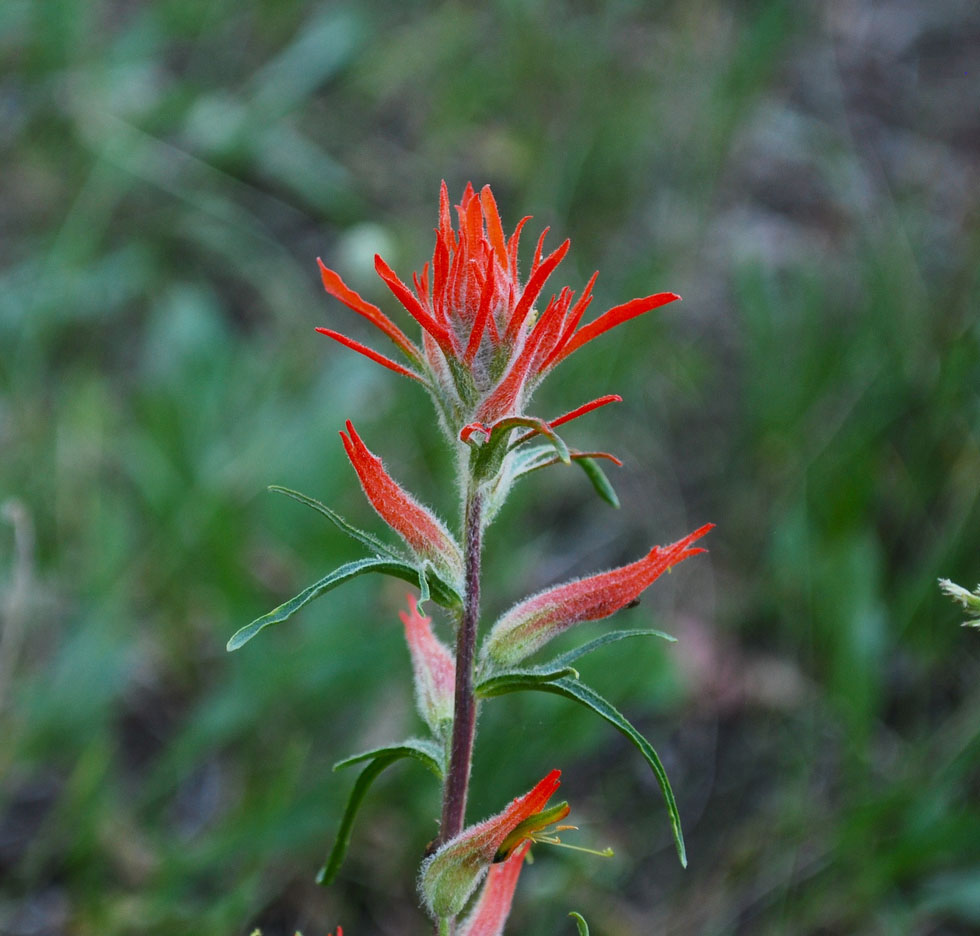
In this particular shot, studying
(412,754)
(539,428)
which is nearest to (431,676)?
(412,754)

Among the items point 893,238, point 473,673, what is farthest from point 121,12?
point 473,673

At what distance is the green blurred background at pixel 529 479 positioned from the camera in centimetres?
236

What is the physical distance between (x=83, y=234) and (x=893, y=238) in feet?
8.92

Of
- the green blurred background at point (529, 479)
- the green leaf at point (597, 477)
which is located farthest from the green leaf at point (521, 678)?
→ the green blurred background at point (529, 479)

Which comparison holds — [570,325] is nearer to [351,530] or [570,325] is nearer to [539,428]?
[539,428]

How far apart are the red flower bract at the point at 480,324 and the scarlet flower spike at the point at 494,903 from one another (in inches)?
20.1

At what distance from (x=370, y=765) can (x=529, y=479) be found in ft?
6.52

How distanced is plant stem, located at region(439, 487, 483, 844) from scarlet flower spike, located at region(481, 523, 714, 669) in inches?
2.3

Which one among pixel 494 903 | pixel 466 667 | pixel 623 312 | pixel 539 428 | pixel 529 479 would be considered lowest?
pixel 529 479

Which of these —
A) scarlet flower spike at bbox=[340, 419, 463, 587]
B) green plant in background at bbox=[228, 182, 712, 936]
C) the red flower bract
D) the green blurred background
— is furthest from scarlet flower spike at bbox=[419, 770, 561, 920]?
the green blurred background

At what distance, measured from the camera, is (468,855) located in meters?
1.04

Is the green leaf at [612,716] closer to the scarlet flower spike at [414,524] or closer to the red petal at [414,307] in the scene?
the scarlet flower spike at [414,524]

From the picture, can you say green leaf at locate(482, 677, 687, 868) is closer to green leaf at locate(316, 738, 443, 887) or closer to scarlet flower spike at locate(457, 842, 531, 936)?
green leaf at locate(316, 738, 443, 887)

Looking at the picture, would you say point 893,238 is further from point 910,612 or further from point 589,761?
point 589,761
